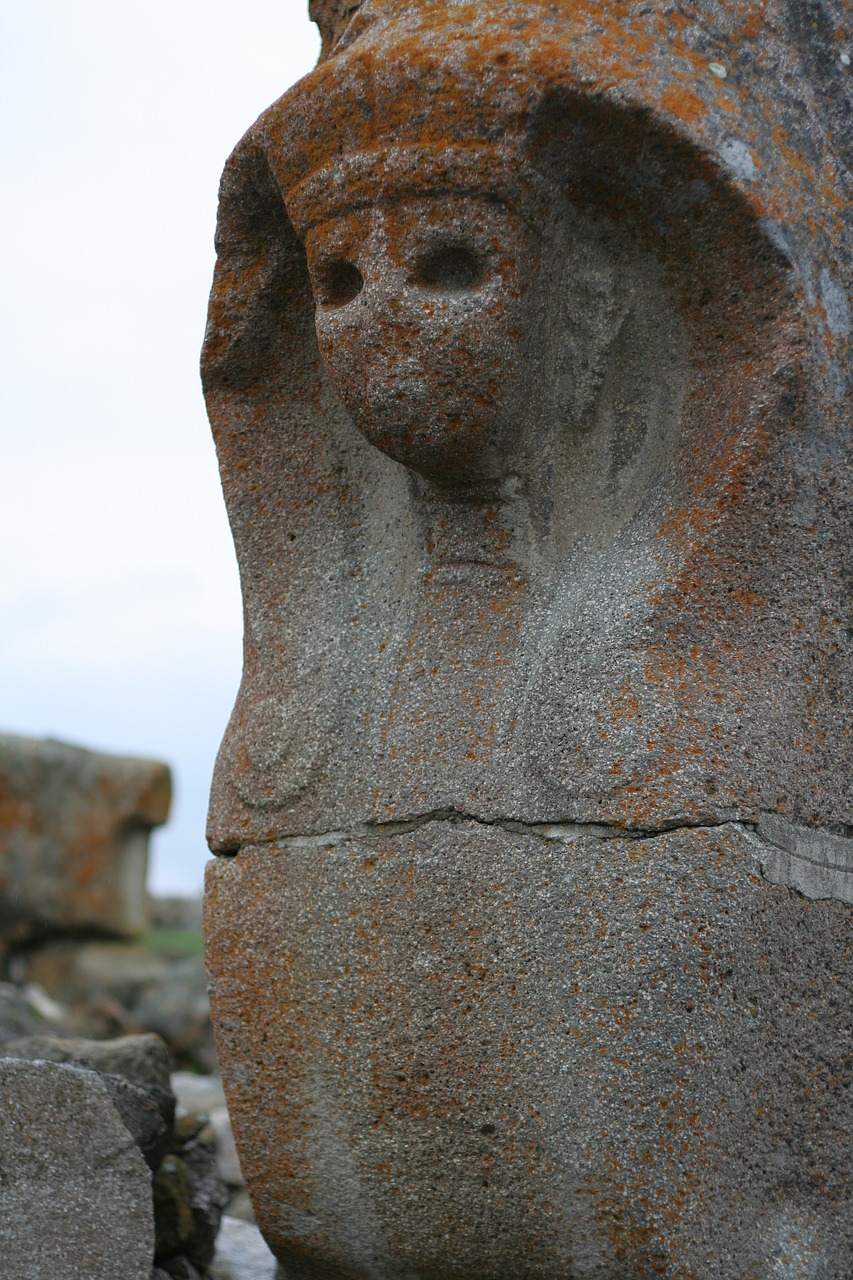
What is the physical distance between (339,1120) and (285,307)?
123cm

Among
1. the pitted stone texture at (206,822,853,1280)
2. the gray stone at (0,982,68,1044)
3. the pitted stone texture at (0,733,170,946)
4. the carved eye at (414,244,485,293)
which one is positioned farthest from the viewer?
the pitted stone texture at (0,733,170,946)

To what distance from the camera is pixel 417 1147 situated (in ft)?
6.70

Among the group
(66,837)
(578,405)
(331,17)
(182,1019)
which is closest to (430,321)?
(578,405)

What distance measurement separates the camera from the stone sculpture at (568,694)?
1933mm

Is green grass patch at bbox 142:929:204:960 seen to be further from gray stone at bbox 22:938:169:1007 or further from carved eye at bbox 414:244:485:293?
carved eye at bbox 414:244:485:293

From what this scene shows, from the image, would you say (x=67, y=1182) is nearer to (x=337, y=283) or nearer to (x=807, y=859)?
(x=807, y=859)

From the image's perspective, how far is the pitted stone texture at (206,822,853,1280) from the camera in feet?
6.22

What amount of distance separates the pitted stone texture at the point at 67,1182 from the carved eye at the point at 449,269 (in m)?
1.20

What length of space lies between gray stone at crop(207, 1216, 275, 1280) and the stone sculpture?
1.38ft

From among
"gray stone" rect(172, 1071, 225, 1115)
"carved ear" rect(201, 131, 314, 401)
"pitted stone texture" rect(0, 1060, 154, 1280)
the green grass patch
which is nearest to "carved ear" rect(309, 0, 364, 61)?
"carved ear" rect(201, 131, 314, 401)

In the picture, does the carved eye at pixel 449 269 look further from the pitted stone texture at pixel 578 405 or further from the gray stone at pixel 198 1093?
the gray stone at pixel 198 1093

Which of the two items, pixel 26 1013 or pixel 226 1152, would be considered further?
pixel 26 1013

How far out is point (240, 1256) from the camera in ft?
9.02

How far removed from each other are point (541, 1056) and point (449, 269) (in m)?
1.03
